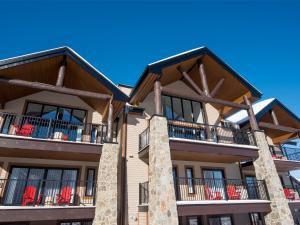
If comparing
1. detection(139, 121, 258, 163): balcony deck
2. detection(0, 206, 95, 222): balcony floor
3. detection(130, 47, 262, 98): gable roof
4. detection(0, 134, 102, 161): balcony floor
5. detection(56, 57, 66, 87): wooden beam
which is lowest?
detection(0, 206, 95, 222): balcony floor

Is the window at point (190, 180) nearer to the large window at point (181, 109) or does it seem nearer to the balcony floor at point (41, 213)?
the large window at point (181, 109)

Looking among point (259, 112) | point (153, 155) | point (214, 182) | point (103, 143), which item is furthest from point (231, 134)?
point (103, 143)

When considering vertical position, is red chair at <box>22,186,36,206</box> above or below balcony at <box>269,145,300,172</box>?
below

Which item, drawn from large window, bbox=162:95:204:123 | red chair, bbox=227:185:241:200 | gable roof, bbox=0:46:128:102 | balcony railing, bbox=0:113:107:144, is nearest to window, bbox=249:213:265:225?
red chair, bbox=227:185:241:200

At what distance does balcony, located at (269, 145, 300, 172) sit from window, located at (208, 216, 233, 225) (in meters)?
6.09

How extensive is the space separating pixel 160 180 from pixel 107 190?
2.76m

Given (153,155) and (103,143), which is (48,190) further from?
(153,155)

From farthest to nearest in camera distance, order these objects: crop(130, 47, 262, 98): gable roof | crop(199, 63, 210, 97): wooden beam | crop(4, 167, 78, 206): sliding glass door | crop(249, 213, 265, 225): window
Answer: crop(249, 213, 265, 225): window, crop(199, 63, 210, 97): wooden beam, crop(130, 47, 262, 98): gable roof, crop(4, 167, 78, 206): sliding glass door

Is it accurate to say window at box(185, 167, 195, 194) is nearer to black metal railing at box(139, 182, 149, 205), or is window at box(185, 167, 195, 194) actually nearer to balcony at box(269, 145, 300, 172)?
black metal railing at box(139, 182, 149, 205)

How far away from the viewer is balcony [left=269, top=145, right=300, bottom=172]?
54.9ft

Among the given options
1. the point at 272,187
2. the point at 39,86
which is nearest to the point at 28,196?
the point at 39,86

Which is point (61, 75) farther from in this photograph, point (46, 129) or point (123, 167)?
point (123, 167)

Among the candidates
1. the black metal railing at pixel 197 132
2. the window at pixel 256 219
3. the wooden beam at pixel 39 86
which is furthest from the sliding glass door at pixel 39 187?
the window at pixel 256 219

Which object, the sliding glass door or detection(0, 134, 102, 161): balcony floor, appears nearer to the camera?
detection(0, 134, 102, 161): balcony floor
